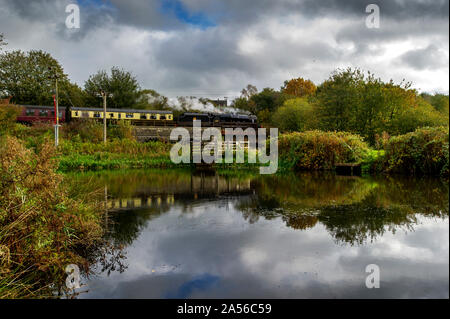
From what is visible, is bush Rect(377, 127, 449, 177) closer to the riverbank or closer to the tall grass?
the riverbank

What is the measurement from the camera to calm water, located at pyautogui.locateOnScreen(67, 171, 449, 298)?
3.59 meters

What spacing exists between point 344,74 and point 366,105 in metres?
3.06

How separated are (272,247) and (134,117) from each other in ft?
112

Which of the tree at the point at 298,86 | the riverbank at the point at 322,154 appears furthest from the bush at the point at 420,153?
the tree at the point at 298,86

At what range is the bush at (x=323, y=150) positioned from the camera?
1631 centimetres

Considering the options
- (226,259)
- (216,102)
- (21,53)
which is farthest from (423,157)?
(216,102)

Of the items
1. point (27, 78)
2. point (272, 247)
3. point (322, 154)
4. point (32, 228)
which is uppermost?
point (27, 78)

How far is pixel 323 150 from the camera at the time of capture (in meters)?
16.9

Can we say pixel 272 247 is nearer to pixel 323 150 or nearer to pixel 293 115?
pixel 323 150

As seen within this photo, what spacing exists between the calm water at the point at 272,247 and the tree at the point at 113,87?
3623cm

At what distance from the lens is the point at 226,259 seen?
176 inches

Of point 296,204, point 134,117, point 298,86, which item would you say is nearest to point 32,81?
point 134,117

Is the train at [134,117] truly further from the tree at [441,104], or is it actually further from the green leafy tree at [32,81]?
the tree at [441,104]

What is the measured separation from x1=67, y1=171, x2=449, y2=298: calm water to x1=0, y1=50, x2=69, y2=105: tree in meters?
37.2
